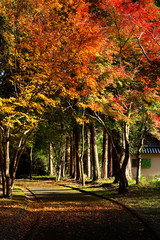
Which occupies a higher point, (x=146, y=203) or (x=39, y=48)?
(x=39, y=48)

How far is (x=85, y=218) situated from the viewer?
8555mm

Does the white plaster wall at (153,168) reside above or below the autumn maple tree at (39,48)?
below

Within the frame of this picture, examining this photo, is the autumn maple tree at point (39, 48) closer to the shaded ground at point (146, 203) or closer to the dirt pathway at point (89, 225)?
the dirt pathway at point (89, 225)

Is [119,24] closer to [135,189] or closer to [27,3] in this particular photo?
[27,3]

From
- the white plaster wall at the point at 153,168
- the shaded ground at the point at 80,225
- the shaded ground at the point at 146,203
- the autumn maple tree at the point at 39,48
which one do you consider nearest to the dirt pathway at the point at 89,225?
the shaded ground at the point at 80,225

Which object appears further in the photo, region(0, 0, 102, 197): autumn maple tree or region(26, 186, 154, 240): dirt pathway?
region(0, 0, 102, 197): autumn maple tree

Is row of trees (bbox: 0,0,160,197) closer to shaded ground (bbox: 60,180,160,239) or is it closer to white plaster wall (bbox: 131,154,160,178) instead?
shaded ground (bbox: 60,180,160,239)

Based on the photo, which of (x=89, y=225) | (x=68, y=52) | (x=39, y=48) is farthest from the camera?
(x=68, y=52)

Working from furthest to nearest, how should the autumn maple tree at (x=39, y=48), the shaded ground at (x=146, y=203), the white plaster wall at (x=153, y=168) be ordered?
the white plaster wall at (x=153, y=168) → the autumn maple tree at (x=39, y=48) → the shaded ground at (x=146, y=203)

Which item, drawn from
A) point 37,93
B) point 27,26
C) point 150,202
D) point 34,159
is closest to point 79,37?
point 27,26

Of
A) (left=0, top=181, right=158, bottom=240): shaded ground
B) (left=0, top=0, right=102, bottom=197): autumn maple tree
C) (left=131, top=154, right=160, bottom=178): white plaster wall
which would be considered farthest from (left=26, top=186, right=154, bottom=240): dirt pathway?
(left=131, top=154, right=160, bottom=178): white plaster wall

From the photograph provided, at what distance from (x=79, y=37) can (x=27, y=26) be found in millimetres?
2515

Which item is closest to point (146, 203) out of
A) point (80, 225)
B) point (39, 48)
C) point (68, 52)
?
point (80, 225)

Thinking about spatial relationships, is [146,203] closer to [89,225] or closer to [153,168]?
[89,225]
